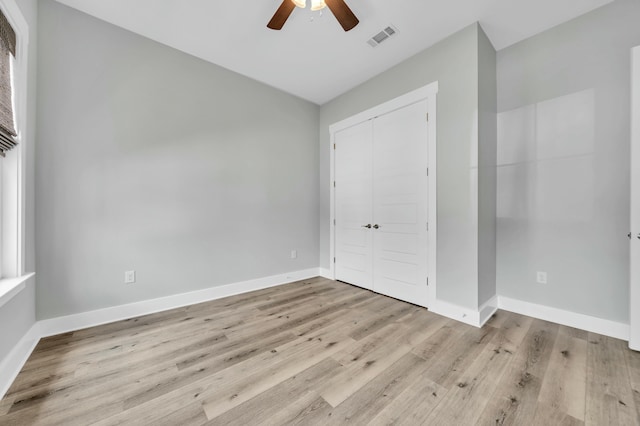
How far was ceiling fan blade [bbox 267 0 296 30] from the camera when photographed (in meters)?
1.87

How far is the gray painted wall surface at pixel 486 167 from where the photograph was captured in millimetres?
2312

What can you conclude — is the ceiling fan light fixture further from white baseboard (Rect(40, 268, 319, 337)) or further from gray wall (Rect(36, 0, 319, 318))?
white baseboard (Rect(40, 268, 319, 337))

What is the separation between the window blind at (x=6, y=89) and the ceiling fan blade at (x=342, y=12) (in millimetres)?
2110

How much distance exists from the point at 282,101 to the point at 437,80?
208cm

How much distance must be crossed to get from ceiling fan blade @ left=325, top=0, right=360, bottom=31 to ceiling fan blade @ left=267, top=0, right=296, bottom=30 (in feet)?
0.97

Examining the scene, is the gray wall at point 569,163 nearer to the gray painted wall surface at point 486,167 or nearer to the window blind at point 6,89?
the gray painted wall surface at point 486,167

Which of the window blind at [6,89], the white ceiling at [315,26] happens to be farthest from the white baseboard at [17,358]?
the white ceiling at [315,26]

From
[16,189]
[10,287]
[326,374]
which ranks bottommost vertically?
[326,374]

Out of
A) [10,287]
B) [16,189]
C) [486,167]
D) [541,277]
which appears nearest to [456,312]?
[541,277]

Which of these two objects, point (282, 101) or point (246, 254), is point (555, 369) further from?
point (282, 101)

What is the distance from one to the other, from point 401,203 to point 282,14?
218 centimetres

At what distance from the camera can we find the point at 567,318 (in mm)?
2209

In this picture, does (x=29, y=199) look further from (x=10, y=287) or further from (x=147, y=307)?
(x=147, y=307)

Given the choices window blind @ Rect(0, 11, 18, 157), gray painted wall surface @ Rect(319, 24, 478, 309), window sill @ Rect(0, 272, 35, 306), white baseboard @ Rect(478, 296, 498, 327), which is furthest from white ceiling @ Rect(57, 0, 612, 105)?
white baseboard @ Rect(478, 296, 498, 327)
